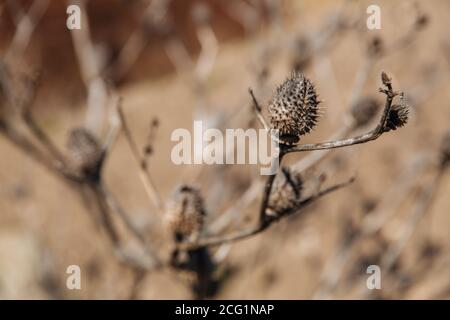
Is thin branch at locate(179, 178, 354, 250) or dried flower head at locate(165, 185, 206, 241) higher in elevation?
dried flower head at locate(165, 185, 206, 241)

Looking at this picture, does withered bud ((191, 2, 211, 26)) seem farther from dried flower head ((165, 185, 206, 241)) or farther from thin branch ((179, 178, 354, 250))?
thin branch ((179, 178, 354, 250))

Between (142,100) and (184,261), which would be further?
(142,100)

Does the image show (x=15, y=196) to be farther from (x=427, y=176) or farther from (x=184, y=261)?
(x=427, y=176)

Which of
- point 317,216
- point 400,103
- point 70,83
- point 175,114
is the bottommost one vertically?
point 400,103

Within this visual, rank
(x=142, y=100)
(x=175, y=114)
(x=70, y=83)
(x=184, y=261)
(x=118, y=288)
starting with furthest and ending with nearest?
(x=70, y=83) → (x=142, y=100) → (x=175, y=114) → (x=118, y=288) → (x=184, y=261)

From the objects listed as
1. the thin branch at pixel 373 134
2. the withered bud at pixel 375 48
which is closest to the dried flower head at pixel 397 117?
the thin branch at pixel 373 134

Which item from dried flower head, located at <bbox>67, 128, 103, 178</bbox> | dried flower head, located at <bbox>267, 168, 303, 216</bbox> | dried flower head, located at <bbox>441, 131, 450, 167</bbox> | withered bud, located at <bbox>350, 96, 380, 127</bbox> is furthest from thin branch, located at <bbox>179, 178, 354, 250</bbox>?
dried flower head, located at <bbox>441, 131, 450, 167</bbox>
